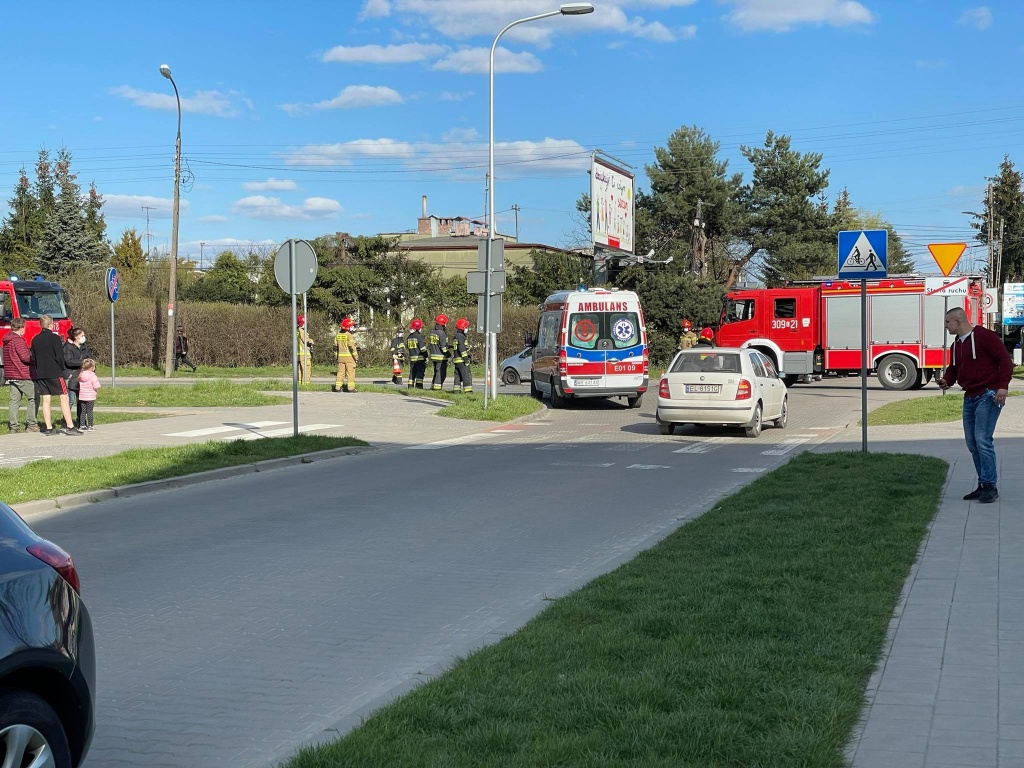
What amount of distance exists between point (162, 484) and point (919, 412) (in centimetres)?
1534

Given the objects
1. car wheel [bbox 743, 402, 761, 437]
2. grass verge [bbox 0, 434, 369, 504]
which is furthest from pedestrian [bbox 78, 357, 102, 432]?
car wheel [bbox 743, 402, 761, 437]

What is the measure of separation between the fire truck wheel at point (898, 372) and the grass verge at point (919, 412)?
7315 millimetres

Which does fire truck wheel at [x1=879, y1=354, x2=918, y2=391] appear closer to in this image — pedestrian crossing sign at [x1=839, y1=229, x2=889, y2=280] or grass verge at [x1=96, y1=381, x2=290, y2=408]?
grass verge at [x1=96, y1=381, x2=290, y2=408]

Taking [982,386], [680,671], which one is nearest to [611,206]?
[982,386]

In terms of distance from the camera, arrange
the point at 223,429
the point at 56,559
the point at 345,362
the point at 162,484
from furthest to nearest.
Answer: the point at 345,362
the point at 223,429
the point at 162,484
the point at 56,559

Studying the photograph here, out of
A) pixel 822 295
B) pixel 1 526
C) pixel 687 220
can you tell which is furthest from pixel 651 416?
pixel 687 220

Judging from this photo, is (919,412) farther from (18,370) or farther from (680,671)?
(680,671)

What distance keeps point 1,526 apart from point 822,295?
1272 inches

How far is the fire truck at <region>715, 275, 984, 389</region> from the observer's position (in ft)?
107

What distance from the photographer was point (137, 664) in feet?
19.0

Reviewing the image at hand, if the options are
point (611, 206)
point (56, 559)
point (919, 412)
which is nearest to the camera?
point (56, 559)

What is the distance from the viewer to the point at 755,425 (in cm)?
1928

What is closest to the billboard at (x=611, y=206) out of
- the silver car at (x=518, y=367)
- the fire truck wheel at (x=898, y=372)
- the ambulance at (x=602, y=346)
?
the silver car at (x=518, y=367)

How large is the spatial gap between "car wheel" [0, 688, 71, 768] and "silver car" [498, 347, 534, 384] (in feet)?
112
